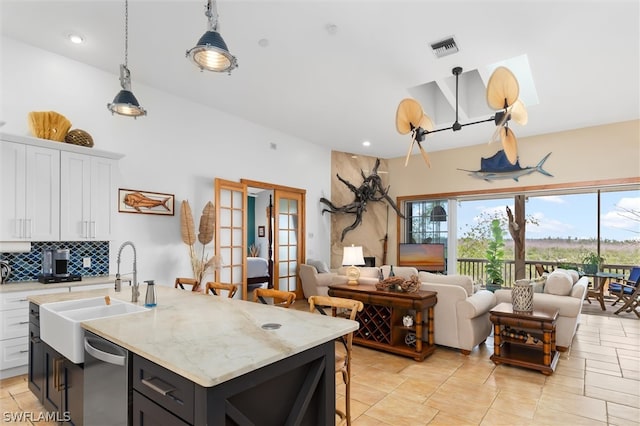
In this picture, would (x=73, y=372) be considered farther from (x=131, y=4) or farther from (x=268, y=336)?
(x=131, y=4)

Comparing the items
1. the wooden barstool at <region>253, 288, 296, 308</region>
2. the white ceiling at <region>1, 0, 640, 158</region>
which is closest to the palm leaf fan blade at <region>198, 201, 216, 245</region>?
the white ceiling at <region>1, 0, 640, 158</region>

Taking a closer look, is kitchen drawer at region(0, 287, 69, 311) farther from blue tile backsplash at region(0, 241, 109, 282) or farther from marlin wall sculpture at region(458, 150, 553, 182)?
marlin wall sculpture at region(458, 150, 553, 182)

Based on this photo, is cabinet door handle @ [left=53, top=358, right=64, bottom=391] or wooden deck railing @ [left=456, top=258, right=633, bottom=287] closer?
cabinet door handle @ [left=53, top=358, right=64, bottom=391]

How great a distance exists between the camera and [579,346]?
170 inches

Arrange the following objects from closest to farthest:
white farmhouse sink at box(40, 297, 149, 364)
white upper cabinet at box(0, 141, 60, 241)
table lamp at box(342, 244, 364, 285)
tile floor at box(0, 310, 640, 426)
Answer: white farmhouse sink at box(40, 297, 149, 364)
tile floor at box(0, 310, 640, 426)
white upper cabinet at box(0, 141, 60, 241)
table lamp at box(342, 244, 364, 285)

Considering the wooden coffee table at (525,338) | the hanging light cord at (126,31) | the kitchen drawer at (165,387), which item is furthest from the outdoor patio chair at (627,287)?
the hanging light cord at (126,31)

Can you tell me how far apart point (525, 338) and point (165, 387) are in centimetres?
382

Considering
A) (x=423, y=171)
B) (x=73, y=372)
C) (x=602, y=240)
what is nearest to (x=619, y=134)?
(x=602, y=240)

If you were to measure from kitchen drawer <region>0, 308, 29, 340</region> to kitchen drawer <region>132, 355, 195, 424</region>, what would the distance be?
8.61 feet

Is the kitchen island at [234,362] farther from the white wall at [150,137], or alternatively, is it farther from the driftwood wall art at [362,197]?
the driftwood wall art at [362,197]

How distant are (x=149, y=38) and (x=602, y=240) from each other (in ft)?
27.7

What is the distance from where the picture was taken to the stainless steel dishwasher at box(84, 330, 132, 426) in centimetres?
157

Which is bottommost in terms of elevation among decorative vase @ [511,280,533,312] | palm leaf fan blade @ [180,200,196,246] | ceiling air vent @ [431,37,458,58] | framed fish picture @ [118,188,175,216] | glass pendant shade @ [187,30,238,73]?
decorative vase @ [511,280,533,312]

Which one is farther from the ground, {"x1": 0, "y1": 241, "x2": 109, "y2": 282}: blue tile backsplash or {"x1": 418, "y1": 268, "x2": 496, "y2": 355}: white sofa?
{"x1": 0, "y1": 241, "x2": 109, "y2": 282}: blue tile backsplash
